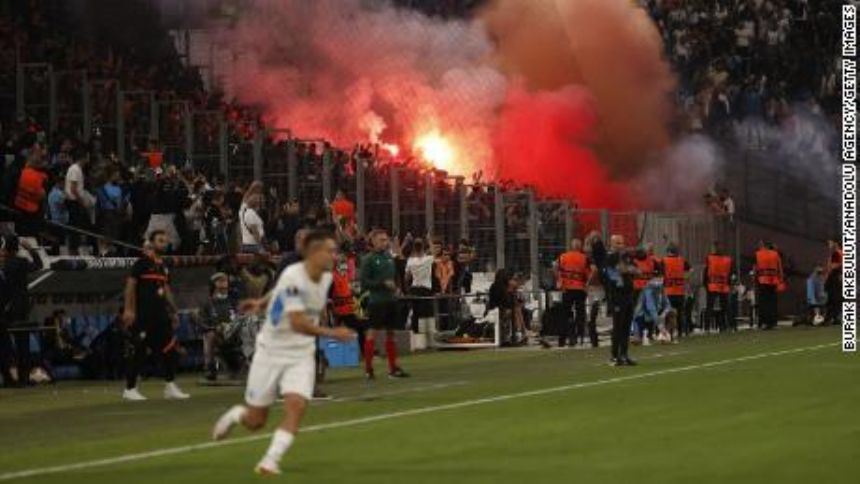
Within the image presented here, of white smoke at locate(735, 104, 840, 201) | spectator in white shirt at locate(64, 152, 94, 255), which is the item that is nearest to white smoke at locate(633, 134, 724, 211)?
white smoke at locate(735, 104, 840, 201)

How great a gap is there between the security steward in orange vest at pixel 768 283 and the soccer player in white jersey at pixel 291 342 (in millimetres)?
29261

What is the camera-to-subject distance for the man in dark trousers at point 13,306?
1068 inches

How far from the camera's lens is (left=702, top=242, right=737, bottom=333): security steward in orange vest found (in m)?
42.2

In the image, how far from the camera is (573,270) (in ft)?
117

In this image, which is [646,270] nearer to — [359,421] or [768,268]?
[768,268]

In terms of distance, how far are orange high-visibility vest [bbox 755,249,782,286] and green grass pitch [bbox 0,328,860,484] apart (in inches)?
553

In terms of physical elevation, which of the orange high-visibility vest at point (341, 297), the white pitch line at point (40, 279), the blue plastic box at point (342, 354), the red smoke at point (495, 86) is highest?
the red smoke at point (495, 86)

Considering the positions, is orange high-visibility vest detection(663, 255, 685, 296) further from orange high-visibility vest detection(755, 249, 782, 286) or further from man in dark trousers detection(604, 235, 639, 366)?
man in dark trousers detection(604, 235, 639, 366)

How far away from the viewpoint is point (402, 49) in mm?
50875

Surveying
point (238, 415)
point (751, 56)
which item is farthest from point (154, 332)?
point (751, 56)

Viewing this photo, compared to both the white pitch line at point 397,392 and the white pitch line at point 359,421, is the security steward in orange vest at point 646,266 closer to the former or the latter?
the white pitch line at point 359,421

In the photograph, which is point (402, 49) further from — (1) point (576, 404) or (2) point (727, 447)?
(2) point (727, 447)

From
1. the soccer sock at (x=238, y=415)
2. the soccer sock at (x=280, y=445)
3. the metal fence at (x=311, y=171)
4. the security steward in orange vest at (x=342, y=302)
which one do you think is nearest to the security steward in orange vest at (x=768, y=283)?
the metal fence at (x=311, y=171)

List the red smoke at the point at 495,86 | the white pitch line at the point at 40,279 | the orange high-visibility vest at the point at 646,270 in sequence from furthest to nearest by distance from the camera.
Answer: the red smoke at the point at 495,86, the orange high-visibility vest at the point at 646,270, the white pitch line at the point at 40,279
